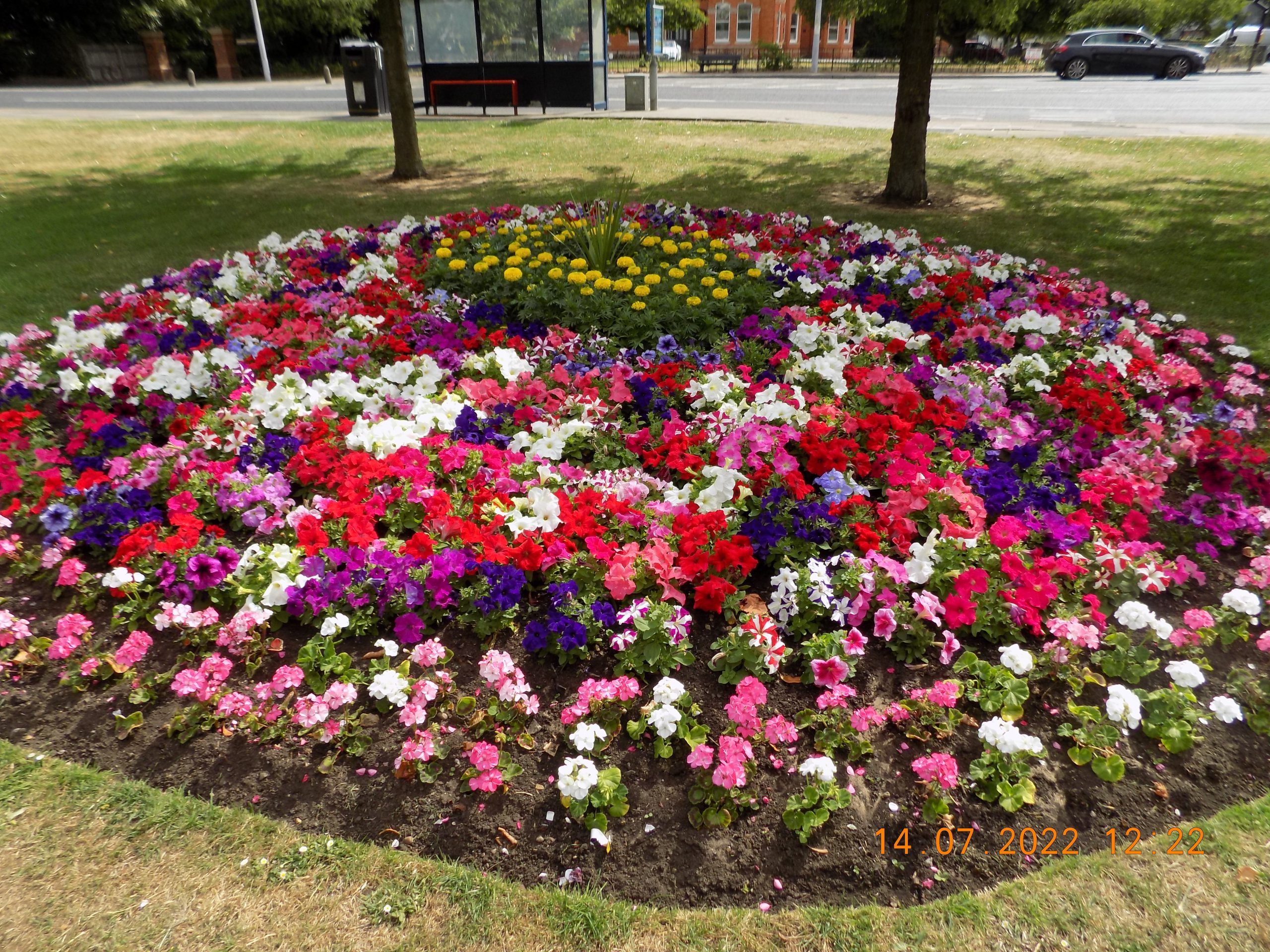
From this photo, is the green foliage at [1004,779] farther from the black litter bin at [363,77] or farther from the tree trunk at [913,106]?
the black litter bin at [363,77]

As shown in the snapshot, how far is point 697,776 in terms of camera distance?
7.91ft

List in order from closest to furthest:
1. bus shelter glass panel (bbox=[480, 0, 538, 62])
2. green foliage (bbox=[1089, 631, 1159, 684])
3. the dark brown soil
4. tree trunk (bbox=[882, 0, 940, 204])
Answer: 1. the dark brown soil
2. green foliage (bbox=[1089, 631, 1159, 684])
3. tree trunk (bbox=[882, 0, 940, 204])
4. bus shelter glass panel (bbox=[480, 0, 538, 62])

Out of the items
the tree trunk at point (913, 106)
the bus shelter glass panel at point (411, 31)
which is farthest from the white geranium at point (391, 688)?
the bus shelter glass panel at point (411, 31)

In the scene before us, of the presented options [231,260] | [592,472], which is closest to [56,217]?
[231,260]

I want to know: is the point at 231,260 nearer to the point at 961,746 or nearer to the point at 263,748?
the point at 263,748

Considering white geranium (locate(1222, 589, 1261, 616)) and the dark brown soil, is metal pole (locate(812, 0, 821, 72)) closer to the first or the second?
white geranium (locate(1222, 589, 1261, 616))

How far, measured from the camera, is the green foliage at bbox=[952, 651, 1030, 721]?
8.35ft

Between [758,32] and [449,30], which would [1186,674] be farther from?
[758,32]

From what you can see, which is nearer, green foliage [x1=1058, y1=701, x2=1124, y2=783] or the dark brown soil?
the dark brown soil

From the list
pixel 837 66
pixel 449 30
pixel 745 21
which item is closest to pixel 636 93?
pixel 449 30

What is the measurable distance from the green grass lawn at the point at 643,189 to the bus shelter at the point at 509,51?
102 inches

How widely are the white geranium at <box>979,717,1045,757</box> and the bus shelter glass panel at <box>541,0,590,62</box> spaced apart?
17.0 meters

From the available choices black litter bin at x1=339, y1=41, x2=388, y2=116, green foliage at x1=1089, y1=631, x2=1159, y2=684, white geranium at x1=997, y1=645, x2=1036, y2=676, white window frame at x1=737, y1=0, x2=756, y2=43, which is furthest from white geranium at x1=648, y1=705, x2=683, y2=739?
white window frame at x1=737, y1=0, x2=756, y2=43

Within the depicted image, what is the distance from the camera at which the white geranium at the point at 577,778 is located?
7.38 feet
